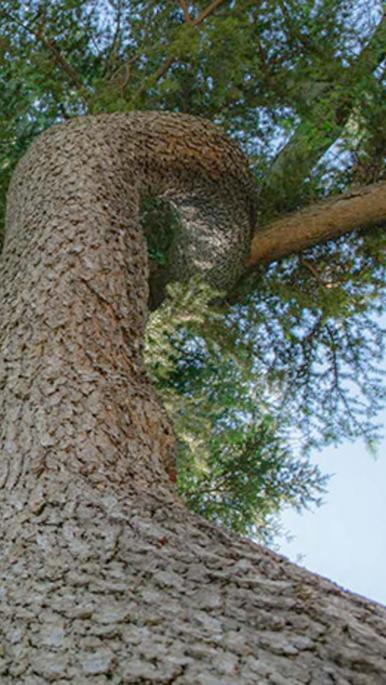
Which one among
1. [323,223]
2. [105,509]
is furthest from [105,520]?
[323,223]

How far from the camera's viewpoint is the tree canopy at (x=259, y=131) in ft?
20.1

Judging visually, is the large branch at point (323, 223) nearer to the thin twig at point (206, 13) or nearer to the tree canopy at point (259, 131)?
the tree canopy at point (259, 131)

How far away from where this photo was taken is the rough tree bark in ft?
5.17

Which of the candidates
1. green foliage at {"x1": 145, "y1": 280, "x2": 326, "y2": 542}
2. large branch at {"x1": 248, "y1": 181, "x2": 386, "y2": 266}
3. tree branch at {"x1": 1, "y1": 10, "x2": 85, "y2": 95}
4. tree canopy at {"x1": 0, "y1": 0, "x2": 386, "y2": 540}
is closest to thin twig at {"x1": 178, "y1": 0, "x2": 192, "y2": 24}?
tree canopy at {"x1": 0, "y1": 0, "x2": 386, "y2": 540}

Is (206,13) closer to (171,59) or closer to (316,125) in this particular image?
(171,59)

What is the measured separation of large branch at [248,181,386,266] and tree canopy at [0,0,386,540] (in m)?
0.21

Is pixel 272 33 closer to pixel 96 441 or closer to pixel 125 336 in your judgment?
A: pixel 125 336

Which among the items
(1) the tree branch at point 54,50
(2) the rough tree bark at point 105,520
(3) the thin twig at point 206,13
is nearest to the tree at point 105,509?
(2) the rough tree bark at point 105,520

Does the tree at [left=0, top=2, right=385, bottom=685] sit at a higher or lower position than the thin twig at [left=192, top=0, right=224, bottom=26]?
lower

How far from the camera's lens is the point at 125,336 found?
319 centimetres

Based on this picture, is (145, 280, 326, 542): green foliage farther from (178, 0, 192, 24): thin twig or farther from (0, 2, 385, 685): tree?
(178, 0, 192, 24): thin twig

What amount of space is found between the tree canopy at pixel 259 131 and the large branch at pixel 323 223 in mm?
214

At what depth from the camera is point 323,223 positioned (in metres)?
6.10

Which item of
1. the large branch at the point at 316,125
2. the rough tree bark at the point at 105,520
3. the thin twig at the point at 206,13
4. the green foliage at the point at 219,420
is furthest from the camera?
the thin twig at the point at 206,13
